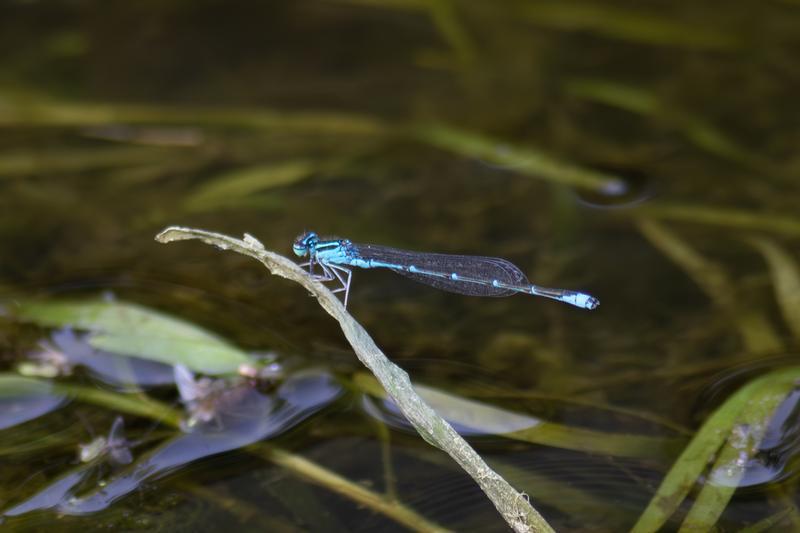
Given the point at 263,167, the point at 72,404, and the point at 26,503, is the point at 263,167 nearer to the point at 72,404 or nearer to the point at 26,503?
the point at 72,404

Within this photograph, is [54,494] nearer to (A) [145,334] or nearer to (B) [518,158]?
(A) [145,334]

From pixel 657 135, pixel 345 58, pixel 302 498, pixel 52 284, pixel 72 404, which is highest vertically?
pixel 345 58

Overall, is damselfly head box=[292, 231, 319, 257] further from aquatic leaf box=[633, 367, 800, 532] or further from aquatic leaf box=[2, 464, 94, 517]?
aquatic leaf box=[633, 367, 800, 532]

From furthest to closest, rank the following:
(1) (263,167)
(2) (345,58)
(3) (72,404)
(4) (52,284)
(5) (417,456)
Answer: (2) (345,58), (1) (263,167), (4) (52,284), (3) (72,404), (5) (417,456)

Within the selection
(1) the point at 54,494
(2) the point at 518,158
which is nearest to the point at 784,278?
(2) the point at 518,158

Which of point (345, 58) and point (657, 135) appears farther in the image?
point (345, 58)

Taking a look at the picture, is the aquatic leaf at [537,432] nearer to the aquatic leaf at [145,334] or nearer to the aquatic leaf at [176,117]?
the aquatic leaf at [145,334]

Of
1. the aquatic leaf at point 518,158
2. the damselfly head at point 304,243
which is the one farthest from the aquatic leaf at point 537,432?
the aquatic leaf at point 518,158

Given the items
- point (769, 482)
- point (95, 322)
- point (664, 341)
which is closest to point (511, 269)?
point (664, 341)
